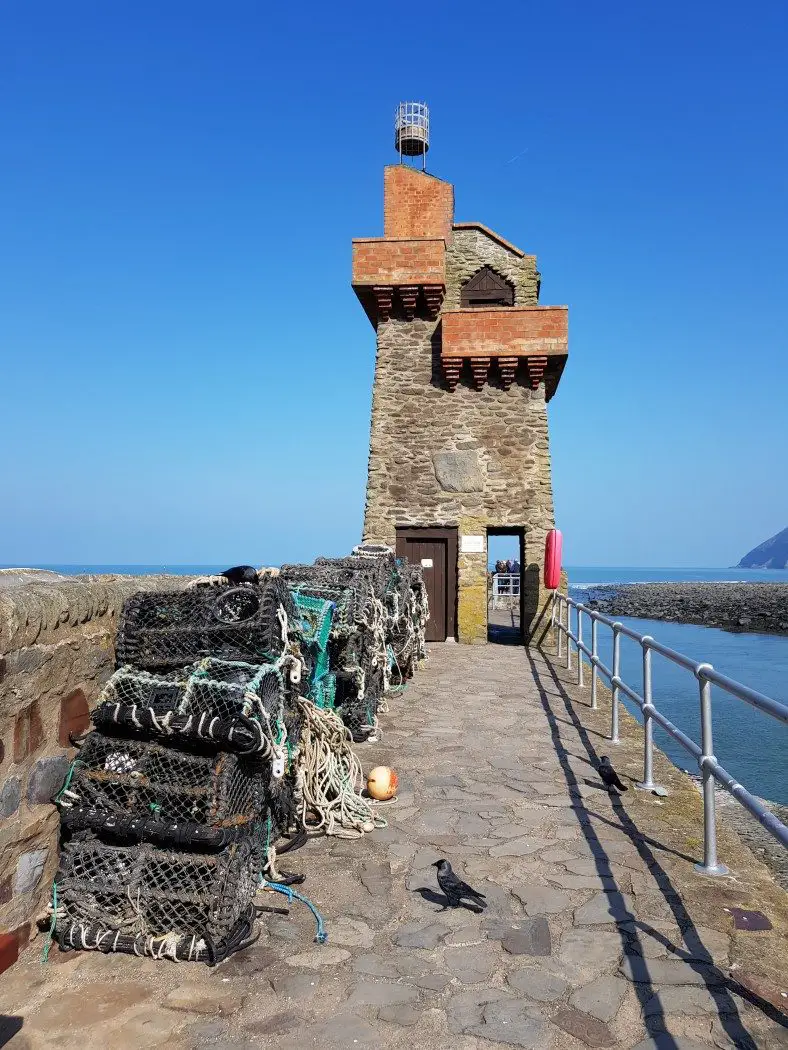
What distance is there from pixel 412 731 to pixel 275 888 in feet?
11.5

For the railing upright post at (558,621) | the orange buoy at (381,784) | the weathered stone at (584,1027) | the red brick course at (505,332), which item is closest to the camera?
the weathered stone at (584,1027)

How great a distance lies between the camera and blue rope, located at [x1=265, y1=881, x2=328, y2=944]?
316 cm

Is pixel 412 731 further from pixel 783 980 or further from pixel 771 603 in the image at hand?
pixel 771 603

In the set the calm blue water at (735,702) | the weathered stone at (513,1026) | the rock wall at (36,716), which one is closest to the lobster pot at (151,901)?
the rock wall at (36,716)

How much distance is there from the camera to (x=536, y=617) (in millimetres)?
13641

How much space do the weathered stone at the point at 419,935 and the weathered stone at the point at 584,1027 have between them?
2.17 ft

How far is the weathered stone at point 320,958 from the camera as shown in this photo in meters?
2.95

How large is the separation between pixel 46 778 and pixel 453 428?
466 inches

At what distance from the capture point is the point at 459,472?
558 inches

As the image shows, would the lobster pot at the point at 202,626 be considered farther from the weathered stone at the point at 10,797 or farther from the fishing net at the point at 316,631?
Answer: the fishing net at the point at 316,631

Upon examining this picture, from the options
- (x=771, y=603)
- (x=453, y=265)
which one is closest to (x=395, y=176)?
(x=453, y=265)

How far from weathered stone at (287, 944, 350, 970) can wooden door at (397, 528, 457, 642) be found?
11239 mm

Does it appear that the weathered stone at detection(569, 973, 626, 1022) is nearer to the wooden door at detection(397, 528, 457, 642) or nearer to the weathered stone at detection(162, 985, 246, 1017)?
the weathered stone at detection(162, 985, 246, 1017)

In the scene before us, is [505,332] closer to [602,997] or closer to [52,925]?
[602,997]
